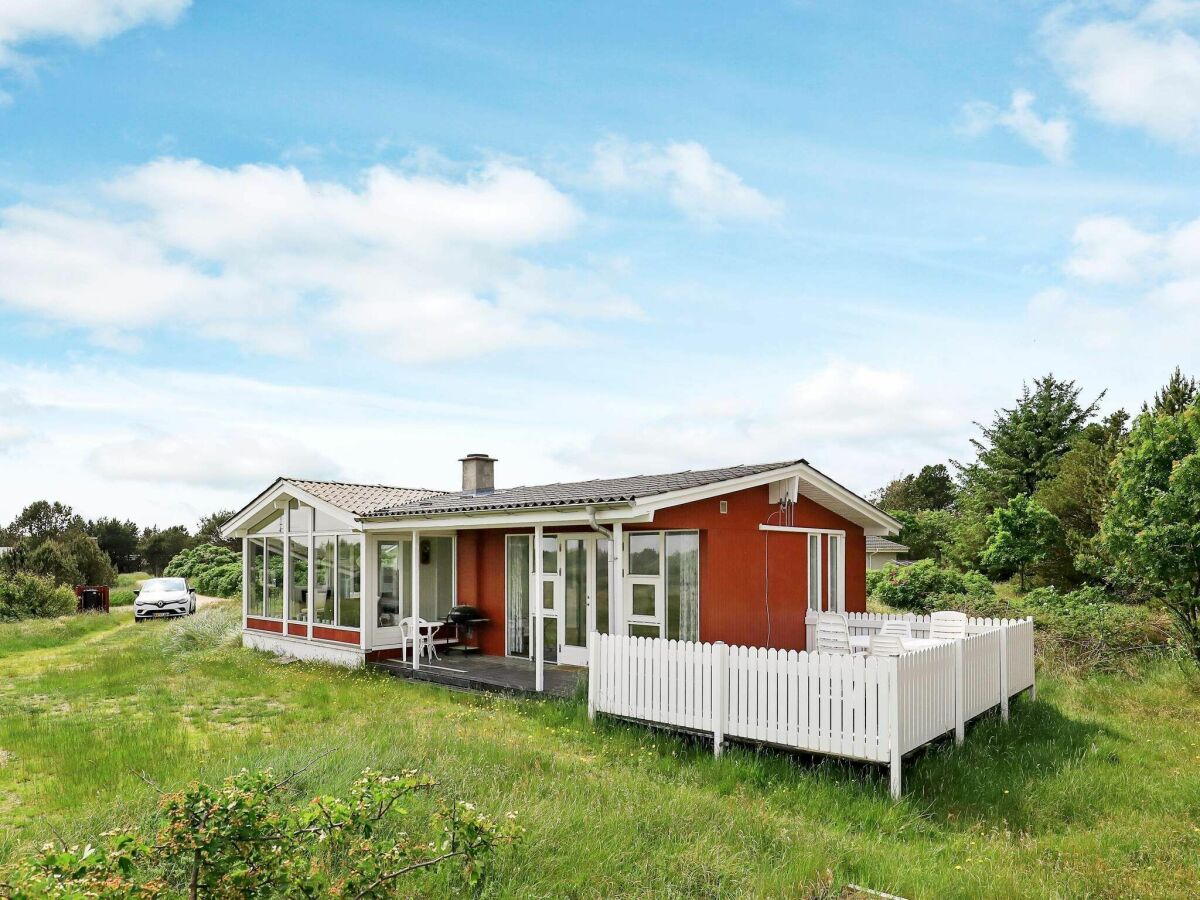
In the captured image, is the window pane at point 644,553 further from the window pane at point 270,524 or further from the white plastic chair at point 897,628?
the window pane at point 270,524

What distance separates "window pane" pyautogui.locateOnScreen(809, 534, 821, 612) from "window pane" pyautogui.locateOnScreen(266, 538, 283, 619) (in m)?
10.8

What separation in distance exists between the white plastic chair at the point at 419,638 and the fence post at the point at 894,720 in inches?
334

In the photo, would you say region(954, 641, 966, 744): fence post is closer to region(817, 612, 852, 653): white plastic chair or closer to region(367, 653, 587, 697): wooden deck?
region(817, 612, 852, 653): white plastic chair

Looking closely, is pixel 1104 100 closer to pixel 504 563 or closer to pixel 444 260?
pixel 444 260

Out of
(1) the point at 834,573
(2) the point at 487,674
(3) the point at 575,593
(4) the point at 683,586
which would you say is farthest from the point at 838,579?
(2) the point at 487,674

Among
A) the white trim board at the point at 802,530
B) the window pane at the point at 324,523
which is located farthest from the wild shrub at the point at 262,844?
the window pane at the point at 324,523

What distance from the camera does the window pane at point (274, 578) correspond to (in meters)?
17.3

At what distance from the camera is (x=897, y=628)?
12.7 meters

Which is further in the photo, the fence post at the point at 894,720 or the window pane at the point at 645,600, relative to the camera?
the window pane at the point at 645,600

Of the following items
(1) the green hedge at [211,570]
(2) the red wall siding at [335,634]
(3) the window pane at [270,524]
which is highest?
(3) the window pane at [270,524]

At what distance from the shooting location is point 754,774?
7750 mm

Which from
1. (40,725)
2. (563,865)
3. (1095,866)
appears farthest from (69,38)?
(1095,866)

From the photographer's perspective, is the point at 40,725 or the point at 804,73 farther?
the point at 804,73

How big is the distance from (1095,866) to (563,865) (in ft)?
12.8
